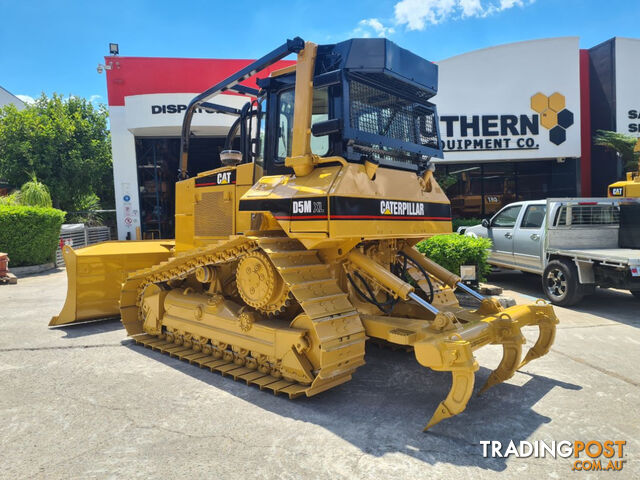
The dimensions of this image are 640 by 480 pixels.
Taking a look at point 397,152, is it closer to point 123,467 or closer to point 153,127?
point 123,467

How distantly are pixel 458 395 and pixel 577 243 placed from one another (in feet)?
20.6

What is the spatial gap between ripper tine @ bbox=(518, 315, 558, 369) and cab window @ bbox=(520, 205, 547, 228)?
5143 millimetres

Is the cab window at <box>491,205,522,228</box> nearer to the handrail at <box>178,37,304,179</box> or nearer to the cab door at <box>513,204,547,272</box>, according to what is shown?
the cab door at <box>513,204,547,272</box>

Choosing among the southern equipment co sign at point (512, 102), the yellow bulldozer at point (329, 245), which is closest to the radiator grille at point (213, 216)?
the yellow bulldozer at point (329, 245)

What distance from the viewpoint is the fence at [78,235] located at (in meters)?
15.3

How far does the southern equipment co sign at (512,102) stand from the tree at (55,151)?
672 inches

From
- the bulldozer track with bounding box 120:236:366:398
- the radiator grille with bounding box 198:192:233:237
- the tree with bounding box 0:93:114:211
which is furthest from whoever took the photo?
the tree with bounding box 0:93:114:211

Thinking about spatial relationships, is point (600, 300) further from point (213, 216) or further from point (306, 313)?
point (213, 216)

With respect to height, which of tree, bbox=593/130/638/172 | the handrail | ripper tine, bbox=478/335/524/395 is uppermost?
tree, bbox=593/130/638/172

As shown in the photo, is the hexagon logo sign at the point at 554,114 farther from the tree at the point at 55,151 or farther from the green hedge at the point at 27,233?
the tree at the point at 55,151

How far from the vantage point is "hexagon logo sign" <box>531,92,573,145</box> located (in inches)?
654

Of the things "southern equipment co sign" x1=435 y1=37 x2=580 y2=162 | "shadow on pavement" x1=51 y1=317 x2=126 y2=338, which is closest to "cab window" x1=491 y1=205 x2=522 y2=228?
"southern equipment co sign" x1=435 y1=37 x2=580 y2=162

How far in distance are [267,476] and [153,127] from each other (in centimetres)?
1594

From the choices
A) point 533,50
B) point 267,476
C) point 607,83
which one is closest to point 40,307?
point 267,476
